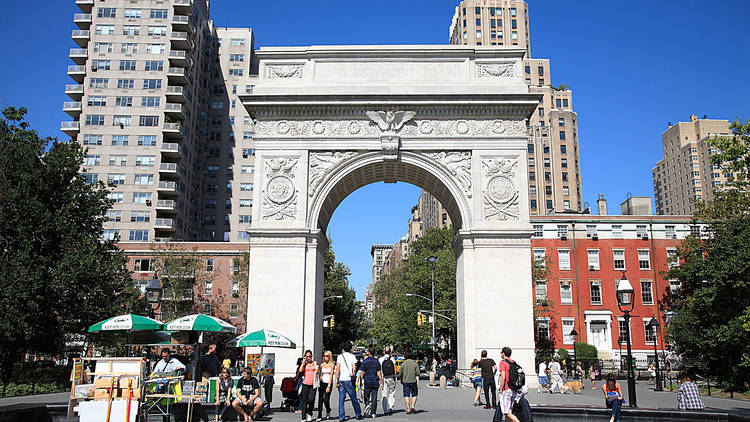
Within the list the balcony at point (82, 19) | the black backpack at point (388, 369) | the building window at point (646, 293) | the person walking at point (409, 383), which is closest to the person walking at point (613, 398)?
the person walking at point (409, 383)

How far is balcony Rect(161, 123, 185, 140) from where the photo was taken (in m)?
65.2

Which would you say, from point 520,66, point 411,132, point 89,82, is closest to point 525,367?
point 411,132

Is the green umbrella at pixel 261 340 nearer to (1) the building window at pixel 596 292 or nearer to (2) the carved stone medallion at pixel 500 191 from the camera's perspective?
A: (2) the carved stone medallion at pixel 500 191

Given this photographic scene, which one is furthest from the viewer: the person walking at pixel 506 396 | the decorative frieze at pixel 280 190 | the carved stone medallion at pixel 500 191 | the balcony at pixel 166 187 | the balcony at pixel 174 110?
the balcony at pixel 174 110

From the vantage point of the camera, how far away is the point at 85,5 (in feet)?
221

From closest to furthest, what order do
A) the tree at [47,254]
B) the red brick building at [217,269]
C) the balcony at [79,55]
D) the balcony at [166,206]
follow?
1. the tree at [47,254]
2. the red brick building at [217,269]
3. the balcony at [166,206]
4. the balcony at [79,55]

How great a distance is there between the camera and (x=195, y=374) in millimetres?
18688

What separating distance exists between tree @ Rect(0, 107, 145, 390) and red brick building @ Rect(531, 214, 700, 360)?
33599mm

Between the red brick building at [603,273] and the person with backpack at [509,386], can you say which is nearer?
the person with backpack at [509,386]

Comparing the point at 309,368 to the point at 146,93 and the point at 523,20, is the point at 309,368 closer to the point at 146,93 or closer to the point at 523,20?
the point at 146,93

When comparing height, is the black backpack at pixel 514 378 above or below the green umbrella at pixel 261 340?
below

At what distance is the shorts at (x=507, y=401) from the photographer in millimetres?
14078

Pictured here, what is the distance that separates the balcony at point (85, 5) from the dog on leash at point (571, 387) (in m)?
64.0

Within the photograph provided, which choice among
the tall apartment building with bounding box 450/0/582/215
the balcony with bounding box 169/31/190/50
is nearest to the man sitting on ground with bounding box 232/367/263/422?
the balcony with bounding box 169/31/190/50
